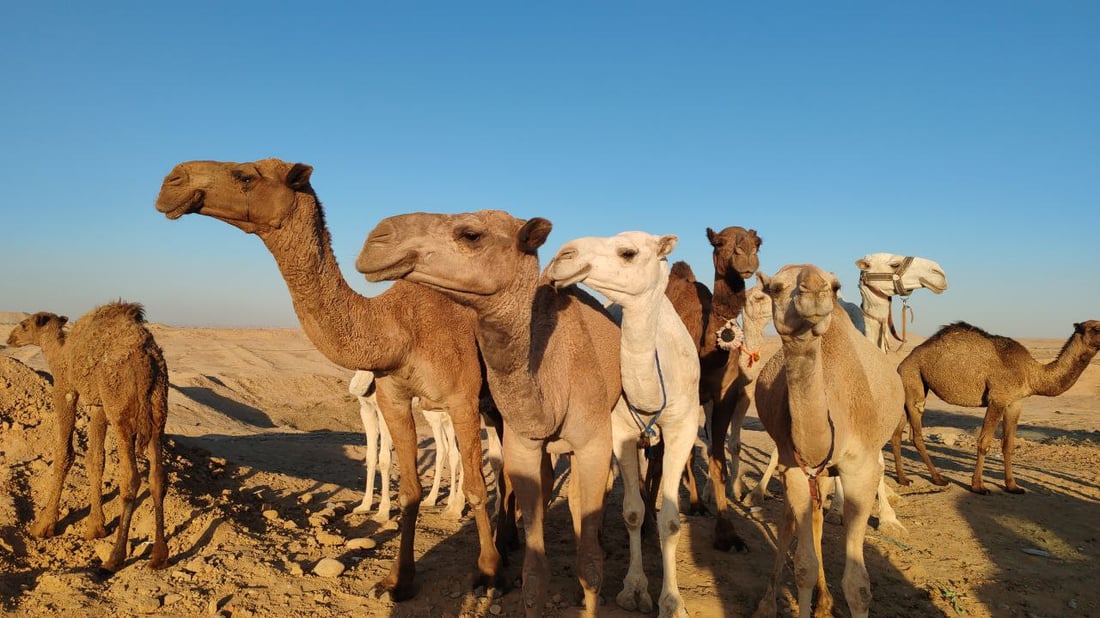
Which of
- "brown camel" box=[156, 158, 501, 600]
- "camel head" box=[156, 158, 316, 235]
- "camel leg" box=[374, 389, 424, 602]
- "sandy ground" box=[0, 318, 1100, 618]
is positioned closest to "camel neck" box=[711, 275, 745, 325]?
"sandy ground" box=[0, 318, 1100, 618]

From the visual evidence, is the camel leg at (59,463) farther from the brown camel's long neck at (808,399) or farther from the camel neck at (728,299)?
the brown camel's long neck at (808,399)

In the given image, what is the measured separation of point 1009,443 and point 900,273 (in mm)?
3464

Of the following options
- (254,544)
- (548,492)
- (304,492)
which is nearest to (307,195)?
(548,492)

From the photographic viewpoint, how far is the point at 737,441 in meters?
8.64

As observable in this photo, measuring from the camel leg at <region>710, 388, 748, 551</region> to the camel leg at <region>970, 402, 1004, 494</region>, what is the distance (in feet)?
15.3

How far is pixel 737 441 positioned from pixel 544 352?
5.34m

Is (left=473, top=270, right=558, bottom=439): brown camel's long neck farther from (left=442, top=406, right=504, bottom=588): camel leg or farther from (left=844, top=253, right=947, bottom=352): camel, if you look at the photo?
(left=844, top=253, right=947, bottom=352): camel

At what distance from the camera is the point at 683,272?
24.8 ft

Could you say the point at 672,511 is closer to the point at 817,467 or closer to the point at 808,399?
the point at 817,467

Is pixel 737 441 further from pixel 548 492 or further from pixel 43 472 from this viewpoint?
pixel 43 472

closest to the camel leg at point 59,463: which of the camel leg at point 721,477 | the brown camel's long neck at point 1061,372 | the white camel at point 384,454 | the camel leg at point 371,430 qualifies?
the white camel at point 384,454

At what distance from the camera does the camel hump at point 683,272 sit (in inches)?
294

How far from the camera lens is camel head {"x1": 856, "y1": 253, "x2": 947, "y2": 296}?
866cm

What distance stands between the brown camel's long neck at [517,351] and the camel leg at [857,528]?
220 cm
